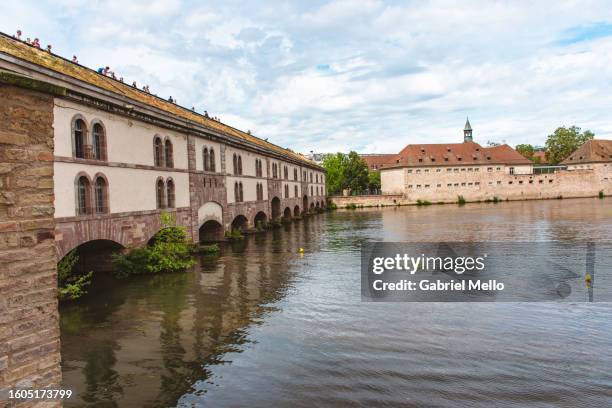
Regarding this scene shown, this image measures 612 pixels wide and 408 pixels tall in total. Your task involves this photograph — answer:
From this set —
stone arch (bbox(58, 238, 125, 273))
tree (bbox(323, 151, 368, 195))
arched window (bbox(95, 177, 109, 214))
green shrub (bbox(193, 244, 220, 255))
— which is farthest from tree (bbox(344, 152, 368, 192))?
arched window (bbox(95, 177, 109, 214))

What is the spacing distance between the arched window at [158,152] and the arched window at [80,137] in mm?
4731

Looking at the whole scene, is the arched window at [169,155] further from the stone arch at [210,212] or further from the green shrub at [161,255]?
the stone arch at [210,212]

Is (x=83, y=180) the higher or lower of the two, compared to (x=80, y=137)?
lower

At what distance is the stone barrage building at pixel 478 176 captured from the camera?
74312mm

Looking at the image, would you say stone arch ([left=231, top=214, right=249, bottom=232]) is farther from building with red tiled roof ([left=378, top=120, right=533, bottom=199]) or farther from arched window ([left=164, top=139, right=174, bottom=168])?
building with red tiled roof ([left=378, top=120, right=533, bottom=199])

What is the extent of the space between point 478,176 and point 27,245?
76.3 meters

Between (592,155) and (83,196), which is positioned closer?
(83,196)

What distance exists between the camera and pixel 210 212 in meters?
25.4

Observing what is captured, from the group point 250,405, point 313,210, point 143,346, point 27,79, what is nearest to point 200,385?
point 250,405

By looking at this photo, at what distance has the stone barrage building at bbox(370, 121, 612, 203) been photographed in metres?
74.3

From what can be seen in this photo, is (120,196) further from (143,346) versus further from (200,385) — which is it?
(200,385)

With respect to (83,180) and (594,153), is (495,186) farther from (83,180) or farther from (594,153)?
(83,180)

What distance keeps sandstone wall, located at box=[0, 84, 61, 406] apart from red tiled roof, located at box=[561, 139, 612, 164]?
86.8m

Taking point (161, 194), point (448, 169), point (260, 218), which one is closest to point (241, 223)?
point (260, 218)
